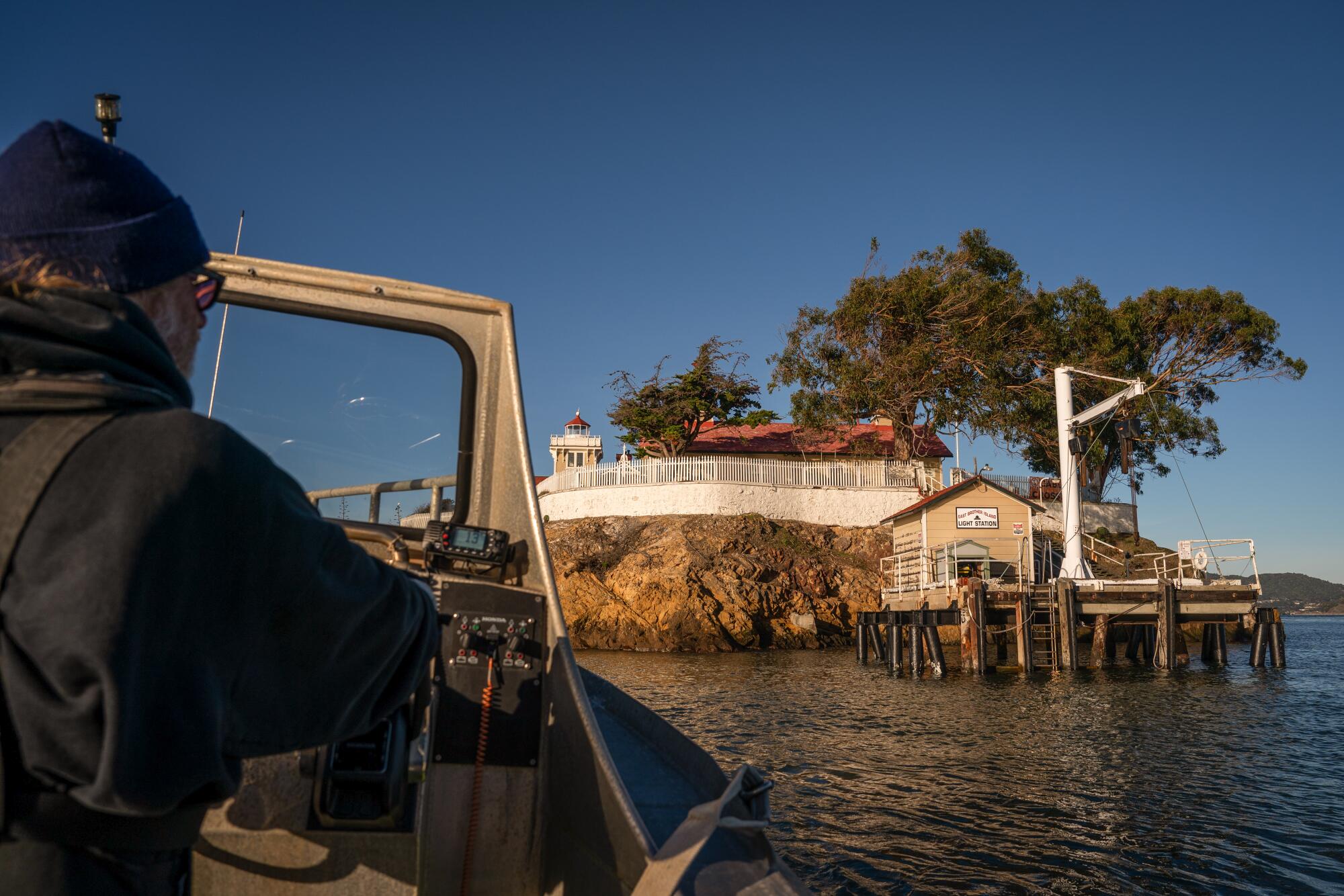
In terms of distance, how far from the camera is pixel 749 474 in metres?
38.3

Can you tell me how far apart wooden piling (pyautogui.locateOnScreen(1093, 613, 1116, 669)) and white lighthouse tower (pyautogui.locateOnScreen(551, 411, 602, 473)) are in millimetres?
38672

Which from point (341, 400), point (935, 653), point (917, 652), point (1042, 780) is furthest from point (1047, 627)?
point (341, 400)

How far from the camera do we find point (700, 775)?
3.13 meters

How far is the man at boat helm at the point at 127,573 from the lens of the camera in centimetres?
98

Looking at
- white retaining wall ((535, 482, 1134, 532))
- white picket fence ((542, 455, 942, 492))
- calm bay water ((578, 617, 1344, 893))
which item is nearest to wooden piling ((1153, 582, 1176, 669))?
calm bay water ((578, 617, 1344, 893))

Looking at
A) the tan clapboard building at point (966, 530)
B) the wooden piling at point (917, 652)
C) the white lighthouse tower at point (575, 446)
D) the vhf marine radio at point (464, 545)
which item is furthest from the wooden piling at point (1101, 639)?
the white lighthouse tower at point (575, 446)

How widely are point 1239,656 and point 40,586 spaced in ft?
120

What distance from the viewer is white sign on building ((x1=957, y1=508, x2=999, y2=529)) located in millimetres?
31062

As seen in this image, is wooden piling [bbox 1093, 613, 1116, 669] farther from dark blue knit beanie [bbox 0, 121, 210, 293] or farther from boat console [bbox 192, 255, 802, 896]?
dark blue knit beanie [bbox 0, 121, 210, 293]

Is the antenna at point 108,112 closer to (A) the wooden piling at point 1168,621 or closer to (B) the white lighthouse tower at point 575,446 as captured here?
(A) the wooden piling at point 1168,621

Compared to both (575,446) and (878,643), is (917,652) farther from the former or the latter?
(575,446)

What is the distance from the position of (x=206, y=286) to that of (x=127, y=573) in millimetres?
505

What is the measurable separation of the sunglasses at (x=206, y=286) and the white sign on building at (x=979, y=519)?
1254 inches

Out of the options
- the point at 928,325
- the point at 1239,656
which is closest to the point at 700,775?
the point at 1239,656
